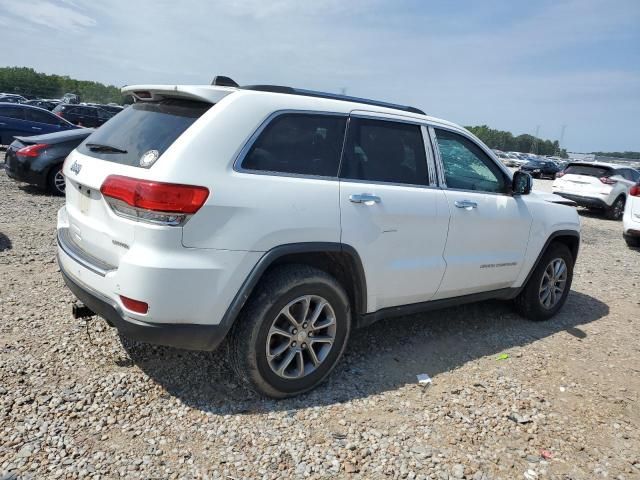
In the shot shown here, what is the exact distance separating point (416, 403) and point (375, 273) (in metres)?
0.90

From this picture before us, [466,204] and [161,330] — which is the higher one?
[466,204]

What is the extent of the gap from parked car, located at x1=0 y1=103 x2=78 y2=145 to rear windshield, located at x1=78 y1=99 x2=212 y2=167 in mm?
11638

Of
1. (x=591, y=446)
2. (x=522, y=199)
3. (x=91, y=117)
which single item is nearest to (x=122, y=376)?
(x=591, y=446)

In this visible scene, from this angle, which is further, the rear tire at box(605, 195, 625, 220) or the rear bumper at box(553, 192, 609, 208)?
the rear tire at box(605, 195, 625, 220)

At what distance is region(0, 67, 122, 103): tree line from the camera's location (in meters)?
50.8

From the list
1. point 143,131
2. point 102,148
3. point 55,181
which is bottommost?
point 55,181

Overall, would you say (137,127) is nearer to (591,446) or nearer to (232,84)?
(232,84)

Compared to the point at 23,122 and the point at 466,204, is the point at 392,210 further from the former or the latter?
the point at 23,122

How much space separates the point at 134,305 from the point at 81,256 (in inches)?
25.5

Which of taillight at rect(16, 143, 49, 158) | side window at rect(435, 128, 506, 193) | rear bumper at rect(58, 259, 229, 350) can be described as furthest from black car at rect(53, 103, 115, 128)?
rear bumper at rect(58, 259, 229, 350)

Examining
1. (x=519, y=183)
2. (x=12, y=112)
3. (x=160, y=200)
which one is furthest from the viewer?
(x=12, y=112)

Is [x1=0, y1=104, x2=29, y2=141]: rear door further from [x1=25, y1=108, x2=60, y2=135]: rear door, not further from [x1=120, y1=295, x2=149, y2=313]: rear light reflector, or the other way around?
[x1=120, y1=295, x2=149, y2=313]: rear light reflector

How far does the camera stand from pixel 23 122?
42.7 ft

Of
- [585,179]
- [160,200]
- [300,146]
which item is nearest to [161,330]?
[160,200]
